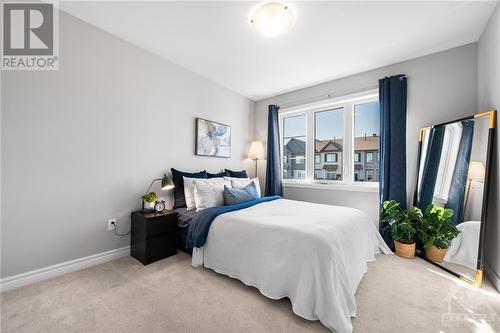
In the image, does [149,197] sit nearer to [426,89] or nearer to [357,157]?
[357,157]

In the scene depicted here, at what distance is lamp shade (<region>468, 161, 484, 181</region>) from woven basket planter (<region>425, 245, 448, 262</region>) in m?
0.85

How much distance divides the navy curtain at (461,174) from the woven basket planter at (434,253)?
0.38 meters

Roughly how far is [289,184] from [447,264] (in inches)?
90.3

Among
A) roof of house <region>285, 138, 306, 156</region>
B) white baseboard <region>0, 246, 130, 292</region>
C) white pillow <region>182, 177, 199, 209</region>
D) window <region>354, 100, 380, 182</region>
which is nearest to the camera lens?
white baseboard <region>0, 246, 130, 292</region>

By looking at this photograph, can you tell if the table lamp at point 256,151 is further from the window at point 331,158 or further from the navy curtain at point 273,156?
the window at point 331,158

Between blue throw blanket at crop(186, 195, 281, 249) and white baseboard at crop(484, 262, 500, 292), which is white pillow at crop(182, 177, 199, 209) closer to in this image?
blue throw blanket at crop(186, 195, 281, 249)

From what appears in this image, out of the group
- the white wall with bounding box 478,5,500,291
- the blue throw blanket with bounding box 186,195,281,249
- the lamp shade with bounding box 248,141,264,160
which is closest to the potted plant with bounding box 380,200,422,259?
the white wall with bounding box 478,5,500,291

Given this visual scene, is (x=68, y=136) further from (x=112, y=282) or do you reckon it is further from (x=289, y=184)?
(x=289, y=184)

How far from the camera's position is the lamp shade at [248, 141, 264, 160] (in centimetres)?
408

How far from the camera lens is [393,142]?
2.74 metres

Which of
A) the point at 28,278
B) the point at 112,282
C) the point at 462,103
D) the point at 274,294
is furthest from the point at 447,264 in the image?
the point at 28,278

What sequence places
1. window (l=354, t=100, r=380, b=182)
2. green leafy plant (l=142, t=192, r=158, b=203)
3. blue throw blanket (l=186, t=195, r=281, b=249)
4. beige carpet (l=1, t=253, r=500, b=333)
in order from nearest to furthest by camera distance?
1. beige carpet (l=1, t=253, r=500, b=333)
2. blue throw blanket (l=186, t=195, r=281, b=249)
3. green leafy plant (l=142, t=192, r=158, b=203)
4. window (l=354, t=100, r=380, b=182)

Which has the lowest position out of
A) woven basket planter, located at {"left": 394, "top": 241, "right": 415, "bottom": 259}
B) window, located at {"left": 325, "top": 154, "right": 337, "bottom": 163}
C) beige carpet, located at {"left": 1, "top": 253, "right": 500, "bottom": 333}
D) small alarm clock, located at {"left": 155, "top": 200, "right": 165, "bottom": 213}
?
beige carpet, located at {"left": 1, "top": 253, "right": 500, "bottom": 333}

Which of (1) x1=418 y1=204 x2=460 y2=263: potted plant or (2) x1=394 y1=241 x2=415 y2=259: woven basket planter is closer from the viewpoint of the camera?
(1) x1=418 y1=204 x2=460 y2=263: potted plant
